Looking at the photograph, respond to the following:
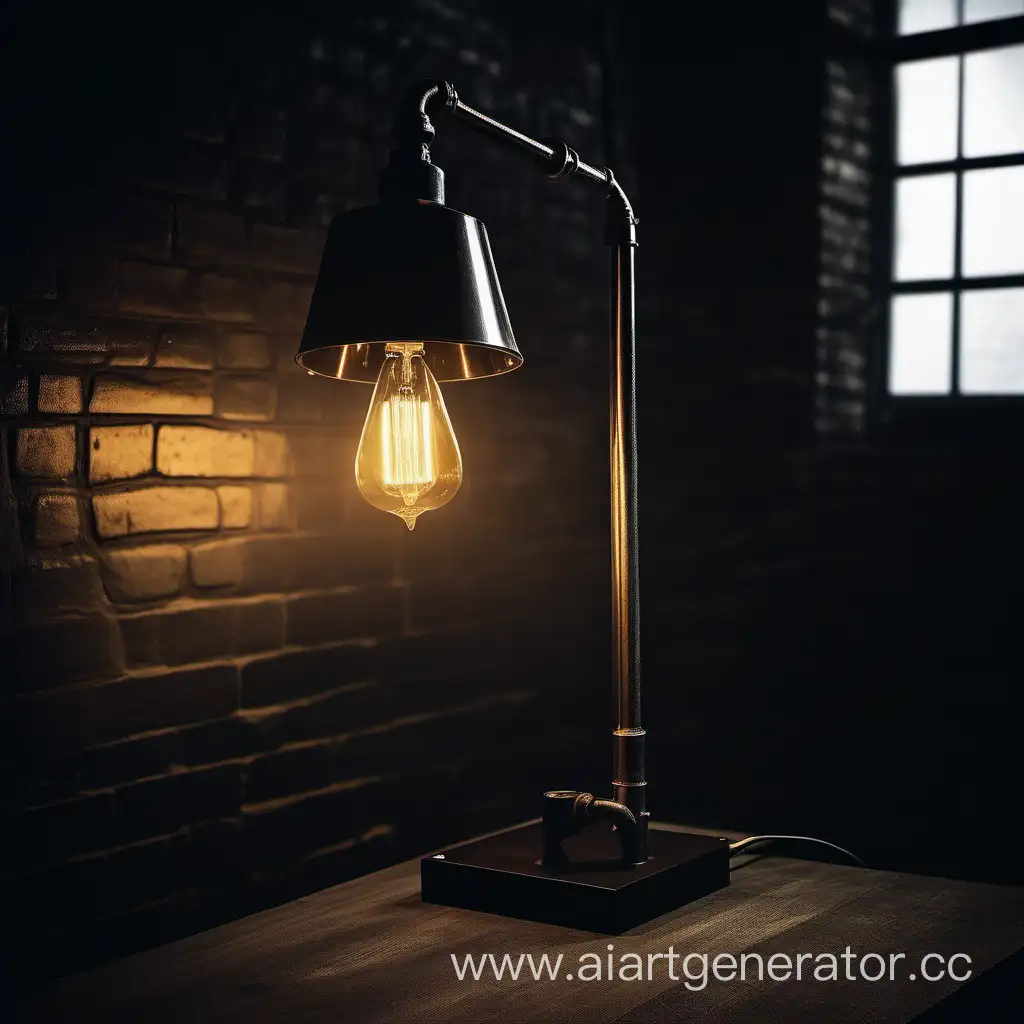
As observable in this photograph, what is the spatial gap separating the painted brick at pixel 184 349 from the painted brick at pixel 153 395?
0.02 meters

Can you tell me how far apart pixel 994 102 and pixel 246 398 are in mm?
1767

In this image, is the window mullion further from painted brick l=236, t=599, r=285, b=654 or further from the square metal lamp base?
painted brick l=236, t=599, r=285, b=654

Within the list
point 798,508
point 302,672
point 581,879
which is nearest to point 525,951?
point 581,879

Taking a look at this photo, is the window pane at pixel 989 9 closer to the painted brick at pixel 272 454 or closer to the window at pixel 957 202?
the window at pixel 957 202

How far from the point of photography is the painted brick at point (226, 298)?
2.00 m

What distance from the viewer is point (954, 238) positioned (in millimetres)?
2859

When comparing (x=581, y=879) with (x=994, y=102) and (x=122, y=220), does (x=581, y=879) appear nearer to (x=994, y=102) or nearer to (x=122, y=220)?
(x=122, y=220)

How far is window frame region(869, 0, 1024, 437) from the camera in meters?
2.78

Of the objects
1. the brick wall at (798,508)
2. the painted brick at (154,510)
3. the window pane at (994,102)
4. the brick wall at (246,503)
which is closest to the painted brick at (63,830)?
the brick wall at (246,503)

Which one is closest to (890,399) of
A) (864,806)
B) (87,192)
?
(864,806)

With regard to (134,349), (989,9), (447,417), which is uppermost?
(989,9)

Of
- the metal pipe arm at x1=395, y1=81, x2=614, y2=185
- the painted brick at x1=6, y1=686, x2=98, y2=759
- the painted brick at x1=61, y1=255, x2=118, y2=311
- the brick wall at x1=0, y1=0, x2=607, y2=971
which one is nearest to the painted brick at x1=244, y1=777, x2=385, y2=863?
the brick wall at x1=0, y1=0, x2=607, y2=971

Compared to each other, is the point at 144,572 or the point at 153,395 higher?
the point at 153,395

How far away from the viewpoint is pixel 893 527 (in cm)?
277
